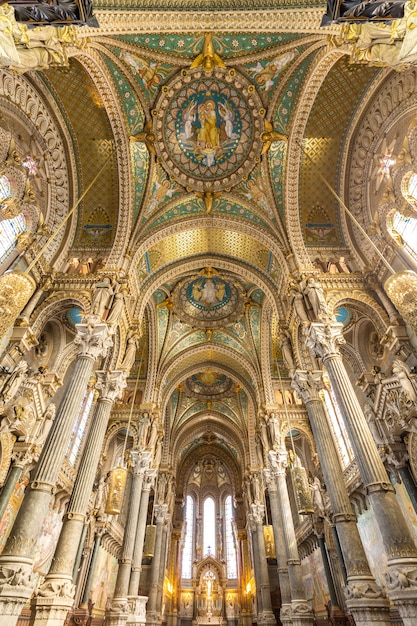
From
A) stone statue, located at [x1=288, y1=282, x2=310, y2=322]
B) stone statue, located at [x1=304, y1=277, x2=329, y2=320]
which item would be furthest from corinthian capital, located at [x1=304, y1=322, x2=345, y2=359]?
stone statue, located at [x1=288, y1=282, x2=310, y2=322]

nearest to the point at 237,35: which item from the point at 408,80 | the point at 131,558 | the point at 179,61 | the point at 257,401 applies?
the point at 179,61

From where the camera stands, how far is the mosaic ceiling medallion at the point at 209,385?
2397cm

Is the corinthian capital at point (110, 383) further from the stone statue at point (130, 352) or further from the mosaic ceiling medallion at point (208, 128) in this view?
the mosaic ceiling medallion at point (208, 128)

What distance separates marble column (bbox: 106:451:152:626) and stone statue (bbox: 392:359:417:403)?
11.1m

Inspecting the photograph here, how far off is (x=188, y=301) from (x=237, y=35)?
11.4 m

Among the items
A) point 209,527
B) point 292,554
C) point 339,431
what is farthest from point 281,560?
point 209,527

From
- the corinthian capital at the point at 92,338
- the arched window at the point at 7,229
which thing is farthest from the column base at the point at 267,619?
the arched window at the point at 7,229

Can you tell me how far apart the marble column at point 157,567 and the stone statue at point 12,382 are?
50.3 ft

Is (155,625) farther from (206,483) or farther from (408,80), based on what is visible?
(408,80)

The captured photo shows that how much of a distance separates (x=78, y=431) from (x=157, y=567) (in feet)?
34.2

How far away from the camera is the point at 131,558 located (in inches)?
531

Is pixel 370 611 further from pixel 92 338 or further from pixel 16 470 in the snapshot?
pixel 92 338

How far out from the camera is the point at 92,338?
10.1 meters

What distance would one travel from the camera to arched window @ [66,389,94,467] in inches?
525
